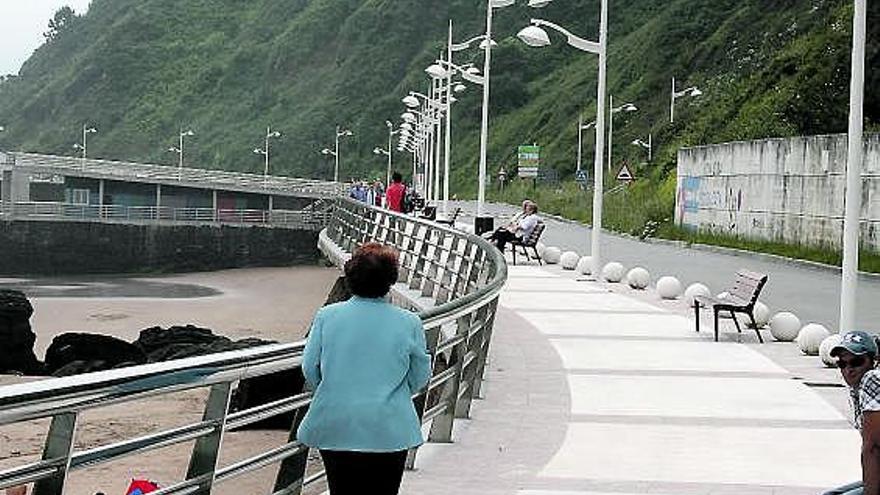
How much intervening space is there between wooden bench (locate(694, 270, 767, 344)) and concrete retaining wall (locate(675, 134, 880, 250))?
37.1 ft

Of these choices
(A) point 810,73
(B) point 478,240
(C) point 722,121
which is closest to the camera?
(B) point 478,240

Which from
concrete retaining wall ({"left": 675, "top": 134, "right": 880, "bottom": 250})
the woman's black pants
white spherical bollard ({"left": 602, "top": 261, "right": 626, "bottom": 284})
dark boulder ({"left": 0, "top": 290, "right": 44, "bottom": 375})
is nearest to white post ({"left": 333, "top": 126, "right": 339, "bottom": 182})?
concrete retaining wall ({"left": 675, "top": 134, "right": 880, "bottom": 250})

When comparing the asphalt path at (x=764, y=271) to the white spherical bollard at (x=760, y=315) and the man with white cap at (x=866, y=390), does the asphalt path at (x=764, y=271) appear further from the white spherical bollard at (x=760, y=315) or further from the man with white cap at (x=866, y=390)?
the man with white cap at (x=866, y=390)

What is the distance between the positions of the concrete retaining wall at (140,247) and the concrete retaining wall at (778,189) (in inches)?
1511

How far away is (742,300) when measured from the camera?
1764 centimetres

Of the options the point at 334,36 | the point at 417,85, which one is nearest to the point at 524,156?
the point at 417,85

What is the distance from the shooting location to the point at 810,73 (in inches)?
1756

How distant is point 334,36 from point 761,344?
167615mm

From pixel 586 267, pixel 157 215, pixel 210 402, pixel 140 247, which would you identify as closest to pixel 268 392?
pixel 210 402

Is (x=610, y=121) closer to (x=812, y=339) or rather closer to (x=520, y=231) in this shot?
(x=520, y=231)

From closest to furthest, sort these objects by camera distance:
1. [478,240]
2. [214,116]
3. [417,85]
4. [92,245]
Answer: [478,240]
[92,245]
[417,85]
[214,116]

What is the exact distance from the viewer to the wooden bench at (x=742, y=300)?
17266 mm

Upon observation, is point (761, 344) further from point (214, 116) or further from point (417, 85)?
point (214, 116)

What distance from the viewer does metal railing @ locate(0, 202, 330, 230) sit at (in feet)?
255
